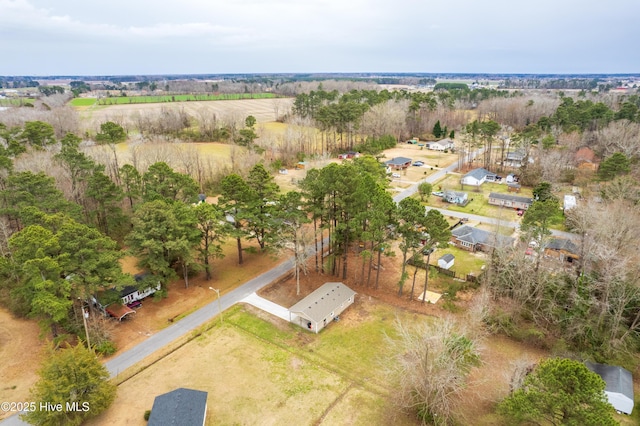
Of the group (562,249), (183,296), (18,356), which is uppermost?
(562,249)

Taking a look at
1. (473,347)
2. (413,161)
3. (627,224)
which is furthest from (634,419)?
(413,161)

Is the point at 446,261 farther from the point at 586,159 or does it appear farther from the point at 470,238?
the point at 586,159

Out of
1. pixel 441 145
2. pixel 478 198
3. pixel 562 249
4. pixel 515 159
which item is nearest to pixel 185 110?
pixel 441 145

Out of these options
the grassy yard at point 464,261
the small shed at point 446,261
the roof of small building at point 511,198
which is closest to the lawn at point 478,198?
the roof of small building at point 511,198

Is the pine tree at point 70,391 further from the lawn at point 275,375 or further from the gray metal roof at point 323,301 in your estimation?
the gray metal roof at point 323,301

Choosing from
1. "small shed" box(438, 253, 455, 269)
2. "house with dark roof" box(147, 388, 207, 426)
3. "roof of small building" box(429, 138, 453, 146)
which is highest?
"roof of small building" box(429, 138, 453, 146)

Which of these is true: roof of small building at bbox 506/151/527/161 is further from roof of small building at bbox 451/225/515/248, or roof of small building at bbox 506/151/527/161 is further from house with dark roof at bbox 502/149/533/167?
roof of small building at bbox 451/225/515/248

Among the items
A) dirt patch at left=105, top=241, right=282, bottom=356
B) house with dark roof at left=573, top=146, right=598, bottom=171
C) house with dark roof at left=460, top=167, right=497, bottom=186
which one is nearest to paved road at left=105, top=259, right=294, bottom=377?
dirt patch at left=105, top=241, right=282, bottom=356
